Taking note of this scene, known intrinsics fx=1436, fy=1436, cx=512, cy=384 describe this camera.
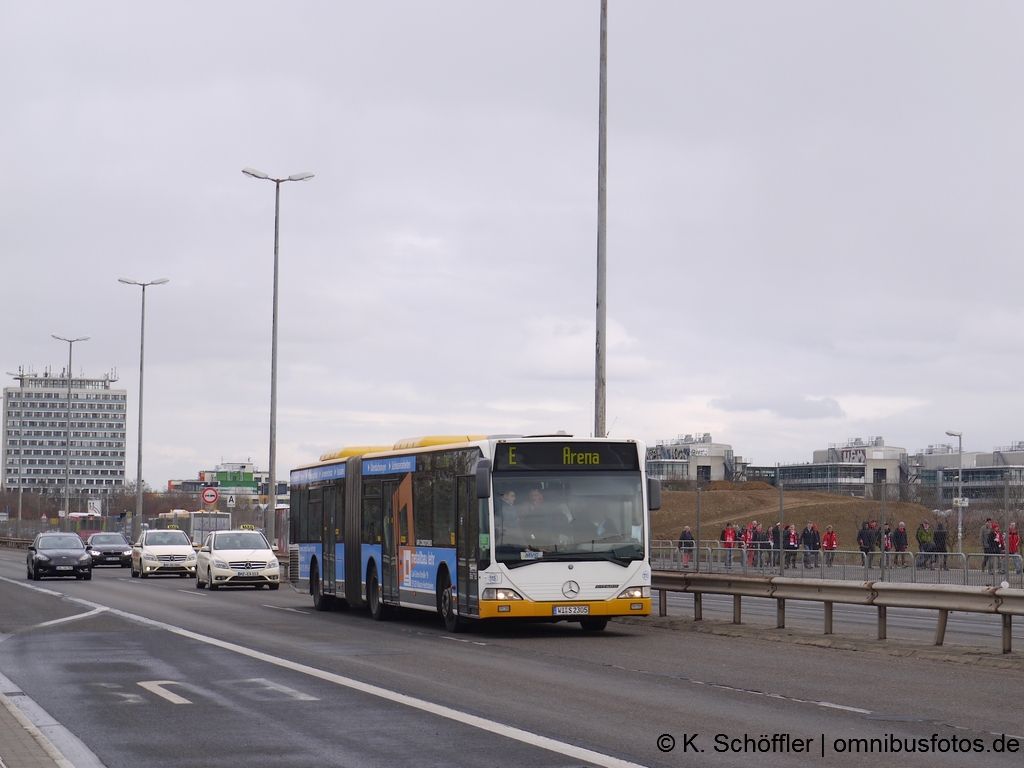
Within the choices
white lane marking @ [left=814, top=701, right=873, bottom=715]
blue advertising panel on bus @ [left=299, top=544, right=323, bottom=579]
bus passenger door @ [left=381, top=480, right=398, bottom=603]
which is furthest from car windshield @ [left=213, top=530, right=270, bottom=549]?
white lane marking @ [left=814, top=701, right=873, bottom=715]

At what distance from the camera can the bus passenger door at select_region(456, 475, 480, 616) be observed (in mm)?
20672

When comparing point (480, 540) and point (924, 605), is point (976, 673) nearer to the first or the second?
point (924, 605)

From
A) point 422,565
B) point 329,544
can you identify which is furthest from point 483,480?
point 329,544

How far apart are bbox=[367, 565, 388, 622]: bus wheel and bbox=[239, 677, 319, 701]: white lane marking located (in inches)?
420

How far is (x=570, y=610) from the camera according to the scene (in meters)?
20.5

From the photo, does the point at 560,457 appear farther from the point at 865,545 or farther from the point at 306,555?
the point at 865,545

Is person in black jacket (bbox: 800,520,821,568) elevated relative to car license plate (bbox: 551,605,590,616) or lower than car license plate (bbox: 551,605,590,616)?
elevated

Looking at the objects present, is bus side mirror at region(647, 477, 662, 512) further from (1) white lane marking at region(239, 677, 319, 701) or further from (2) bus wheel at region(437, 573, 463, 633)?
(1) white lane marking at region(239, 677, 319, 701)

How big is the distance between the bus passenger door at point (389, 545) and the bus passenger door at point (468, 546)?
3257mm

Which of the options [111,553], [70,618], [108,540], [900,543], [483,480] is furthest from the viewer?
[108,540]

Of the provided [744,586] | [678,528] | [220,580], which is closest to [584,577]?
[744,586]

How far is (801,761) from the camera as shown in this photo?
Result: 9.27m

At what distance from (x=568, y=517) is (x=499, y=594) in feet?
5.02

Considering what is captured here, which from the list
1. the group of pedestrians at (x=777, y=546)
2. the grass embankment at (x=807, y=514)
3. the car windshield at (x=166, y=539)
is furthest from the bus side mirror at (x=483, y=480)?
the car windshield at (x=166, y=539)
